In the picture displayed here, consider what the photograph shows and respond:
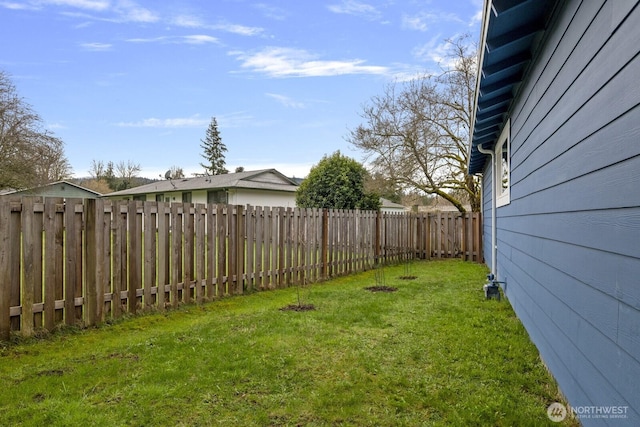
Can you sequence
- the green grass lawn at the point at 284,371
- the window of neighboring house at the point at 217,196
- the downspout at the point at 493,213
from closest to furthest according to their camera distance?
1. the green grass lawn at the point at 284,371
2. the downspout at the point at 493,213
3. the window of neighboring house at the point at 217,196

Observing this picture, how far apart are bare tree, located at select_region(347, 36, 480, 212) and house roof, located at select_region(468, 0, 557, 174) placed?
886cm

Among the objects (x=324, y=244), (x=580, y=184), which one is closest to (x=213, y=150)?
(x=324, y=244)

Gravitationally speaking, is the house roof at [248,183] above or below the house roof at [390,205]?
above

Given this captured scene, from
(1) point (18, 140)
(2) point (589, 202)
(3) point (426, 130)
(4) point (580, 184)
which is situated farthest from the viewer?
(1) point (18, 140)

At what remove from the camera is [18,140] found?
18.6 m

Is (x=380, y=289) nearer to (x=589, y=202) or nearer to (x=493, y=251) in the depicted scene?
(x=493, y=251)

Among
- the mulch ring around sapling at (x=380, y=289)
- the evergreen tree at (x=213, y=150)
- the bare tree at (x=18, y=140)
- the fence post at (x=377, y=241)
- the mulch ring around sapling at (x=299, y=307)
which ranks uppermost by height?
the evergreen tree at (x=213, y=150)

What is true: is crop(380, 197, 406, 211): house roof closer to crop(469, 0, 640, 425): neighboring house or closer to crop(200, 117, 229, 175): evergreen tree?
crop(200, 117, 229, 175): evergreen tree

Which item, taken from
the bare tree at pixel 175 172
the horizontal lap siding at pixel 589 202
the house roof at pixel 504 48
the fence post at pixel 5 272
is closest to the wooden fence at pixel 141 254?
the fence post at pixel 5 272

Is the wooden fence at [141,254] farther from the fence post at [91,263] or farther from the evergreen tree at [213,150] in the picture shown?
the evergreen tree at [213,150]

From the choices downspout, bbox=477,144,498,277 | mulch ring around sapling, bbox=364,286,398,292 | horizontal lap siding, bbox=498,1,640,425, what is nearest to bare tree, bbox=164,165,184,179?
mulch ring around sapling, bbox=364,286,398,292

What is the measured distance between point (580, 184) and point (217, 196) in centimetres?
2153

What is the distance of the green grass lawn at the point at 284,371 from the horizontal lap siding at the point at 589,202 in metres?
0.56

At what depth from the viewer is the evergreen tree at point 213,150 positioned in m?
45.8
